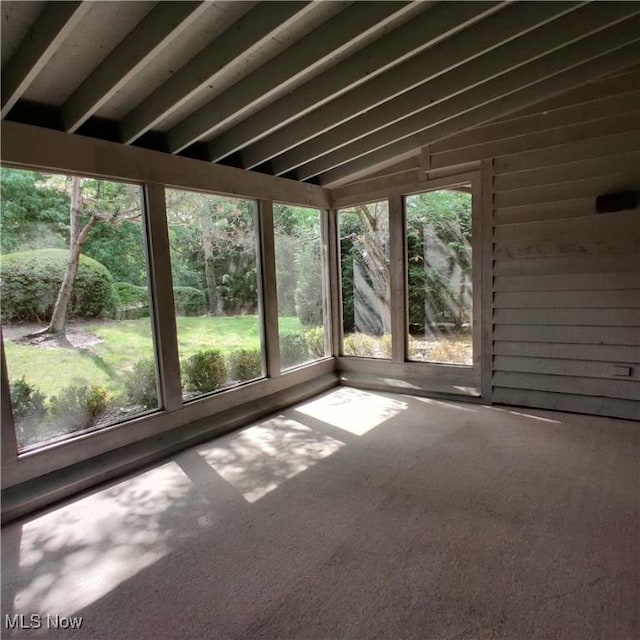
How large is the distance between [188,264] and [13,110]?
5.25 feet

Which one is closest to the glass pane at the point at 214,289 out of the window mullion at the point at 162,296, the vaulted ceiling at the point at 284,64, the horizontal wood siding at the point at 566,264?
the window mullion at the point at 162,296

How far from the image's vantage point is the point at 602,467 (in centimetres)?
289

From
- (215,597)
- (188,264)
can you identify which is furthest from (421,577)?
(188,264)

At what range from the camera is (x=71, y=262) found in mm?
3000

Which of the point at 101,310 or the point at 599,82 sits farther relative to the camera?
the point at 599,82

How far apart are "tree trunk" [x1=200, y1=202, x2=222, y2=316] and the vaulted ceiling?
52 centimetres

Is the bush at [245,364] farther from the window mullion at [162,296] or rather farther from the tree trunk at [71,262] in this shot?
the tree trunk at [71,262]

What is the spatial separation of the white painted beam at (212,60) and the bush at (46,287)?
1.06 metres

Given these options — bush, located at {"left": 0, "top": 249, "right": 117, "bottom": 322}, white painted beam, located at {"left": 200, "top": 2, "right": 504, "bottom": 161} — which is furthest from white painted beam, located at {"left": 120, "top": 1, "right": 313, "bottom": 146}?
bush, located at {"left": 0, "top": 249, "right": 117, "bottom": 322}

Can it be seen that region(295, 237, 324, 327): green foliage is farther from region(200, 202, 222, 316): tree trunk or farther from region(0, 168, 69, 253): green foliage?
region(0, 168, 69, 253): green foliage

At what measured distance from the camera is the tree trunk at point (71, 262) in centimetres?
296

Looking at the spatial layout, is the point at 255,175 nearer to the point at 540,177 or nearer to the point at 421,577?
the point at 540,177

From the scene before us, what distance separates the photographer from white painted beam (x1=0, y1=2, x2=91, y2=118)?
6.39 ft

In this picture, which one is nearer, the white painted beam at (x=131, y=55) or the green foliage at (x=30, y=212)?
the white painted beam at (x=131, y=55)
